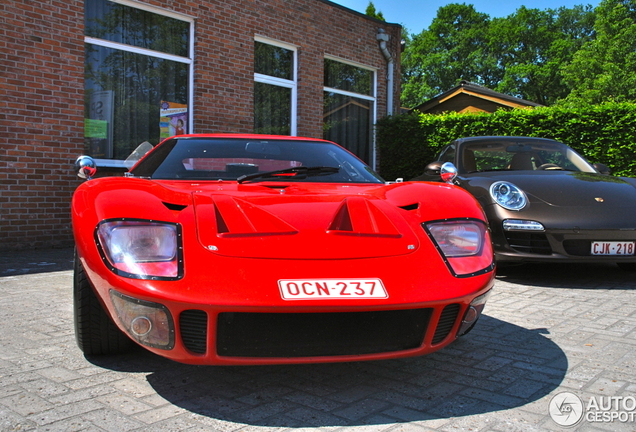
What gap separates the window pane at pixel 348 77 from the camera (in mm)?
10977

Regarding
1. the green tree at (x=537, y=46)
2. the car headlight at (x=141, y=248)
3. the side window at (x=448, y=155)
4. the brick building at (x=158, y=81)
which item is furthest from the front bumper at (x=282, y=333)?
the green tree at (x=537, y=46)

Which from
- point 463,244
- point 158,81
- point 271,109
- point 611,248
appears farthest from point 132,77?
point 463,244

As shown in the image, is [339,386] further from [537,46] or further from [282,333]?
[537,46]

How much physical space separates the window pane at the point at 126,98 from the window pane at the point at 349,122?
3.38 meters

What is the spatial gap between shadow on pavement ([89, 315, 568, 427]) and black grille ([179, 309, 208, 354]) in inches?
9.6

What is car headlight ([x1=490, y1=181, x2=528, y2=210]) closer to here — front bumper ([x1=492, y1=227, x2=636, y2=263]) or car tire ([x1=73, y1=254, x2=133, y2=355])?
front bumper ([x1=492, y1=227, x2=636, y2=263])

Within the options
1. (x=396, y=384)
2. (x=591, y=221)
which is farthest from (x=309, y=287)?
(x=591, y=221)

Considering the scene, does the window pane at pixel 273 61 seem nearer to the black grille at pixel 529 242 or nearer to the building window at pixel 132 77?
the building window at pixel 132 77

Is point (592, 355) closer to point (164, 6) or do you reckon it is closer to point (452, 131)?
point (164, 6)

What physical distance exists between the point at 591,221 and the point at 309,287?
3286mm

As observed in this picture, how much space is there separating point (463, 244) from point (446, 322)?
363 millimetres

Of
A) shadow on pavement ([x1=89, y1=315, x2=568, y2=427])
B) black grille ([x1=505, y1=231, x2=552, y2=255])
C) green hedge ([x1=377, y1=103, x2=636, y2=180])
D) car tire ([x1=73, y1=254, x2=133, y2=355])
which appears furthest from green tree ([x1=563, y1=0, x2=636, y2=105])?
car tire ([x1=73, y1=254, x2=133, y2=355])

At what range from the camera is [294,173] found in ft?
10.1

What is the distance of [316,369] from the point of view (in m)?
2.52
